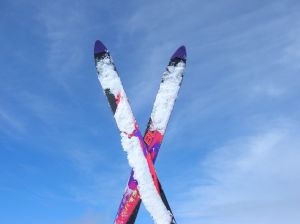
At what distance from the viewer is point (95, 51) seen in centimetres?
2423

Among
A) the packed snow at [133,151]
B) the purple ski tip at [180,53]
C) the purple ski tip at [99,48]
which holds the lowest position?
the packed snow at [133,151]

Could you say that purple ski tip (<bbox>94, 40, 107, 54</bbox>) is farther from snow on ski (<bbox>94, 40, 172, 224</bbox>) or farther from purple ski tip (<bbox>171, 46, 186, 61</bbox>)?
purple ski tip (<bbox>171, 46, 186, 61</bbox>)

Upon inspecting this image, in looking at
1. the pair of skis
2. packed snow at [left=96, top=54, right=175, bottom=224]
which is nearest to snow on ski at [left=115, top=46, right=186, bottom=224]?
the pair of skis

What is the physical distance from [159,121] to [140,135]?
1440 millimetres

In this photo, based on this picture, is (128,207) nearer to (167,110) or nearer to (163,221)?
(163,221)

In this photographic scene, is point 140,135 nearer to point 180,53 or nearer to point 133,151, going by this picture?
point 133,151

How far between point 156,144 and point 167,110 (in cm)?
189

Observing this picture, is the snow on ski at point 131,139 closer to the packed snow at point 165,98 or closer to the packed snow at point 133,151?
the packed snow at point 133,151

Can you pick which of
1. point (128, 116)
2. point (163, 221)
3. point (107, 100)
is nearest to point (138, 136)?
point (128, 116)

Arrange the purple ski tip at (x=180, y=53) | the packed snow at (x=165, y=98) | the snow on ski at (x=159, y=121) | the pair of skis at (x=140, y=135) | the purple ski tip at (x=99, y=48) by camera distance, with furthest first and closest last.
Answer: the purple ski tip at (x=180, y=53) < the purple ski tip at (x=99, y=48) < the packed snow at (x=165, y=98) < the snow on ski at (x=159, y=121) < the pair of skis at (x=140, y=135)

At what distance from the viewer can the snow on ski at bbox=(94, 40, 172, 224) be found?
2134 centimetres

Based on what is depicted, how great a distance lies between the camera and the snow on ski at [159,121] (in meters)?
22.0

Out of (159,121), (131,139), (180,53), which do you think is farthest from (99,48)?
(131,139)

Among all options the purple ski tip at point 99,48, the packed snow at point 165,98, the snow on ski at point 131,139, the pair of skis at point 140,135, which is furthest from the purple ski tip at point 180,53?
the purple ski tip at point 99,48
